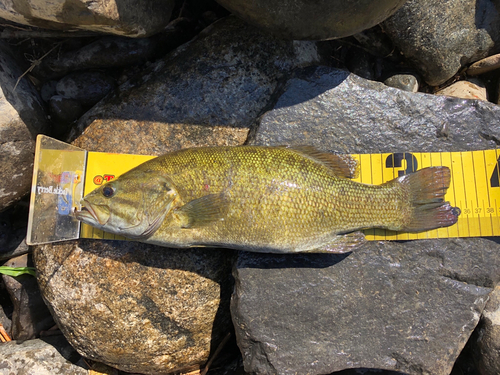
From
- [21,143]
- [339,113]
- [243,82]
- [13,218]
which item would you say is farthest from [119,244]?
[339,113]

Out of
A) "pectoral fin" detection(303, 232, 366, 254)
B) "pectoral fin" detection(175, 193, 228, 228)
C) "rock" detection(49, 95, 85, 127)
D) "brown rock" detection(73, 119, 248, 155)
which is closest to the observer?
"pectoral fin" detection(175, 193, 228, 228)

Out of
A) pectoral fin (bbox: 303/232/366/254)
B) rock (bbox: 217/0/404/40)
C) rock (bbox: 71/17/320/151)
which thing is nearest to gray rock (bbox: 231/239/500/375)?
pectoral fin (bbox: 303/232/366/254)

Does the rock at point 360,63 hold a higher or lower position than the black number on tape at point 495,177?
higher

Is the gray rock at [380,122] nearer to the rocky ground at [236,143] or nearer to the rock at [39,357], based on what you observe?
the rocky ground at [236,143]

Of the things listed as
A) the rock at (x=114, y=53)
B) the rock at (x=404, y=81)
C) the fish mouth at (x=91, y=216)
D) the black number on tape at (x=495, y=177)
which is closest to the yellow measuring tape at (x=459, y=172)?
the black number on tape at (x=495, y=177)

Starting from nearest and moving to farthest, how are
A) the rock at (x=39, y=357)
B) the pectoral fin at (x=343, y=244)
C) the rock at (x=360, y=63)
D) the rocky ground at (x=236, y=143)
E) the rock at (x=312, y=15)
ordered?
the rock at (x=312, y=15)
the pectoral fin at (x=343, y=244)
the rocky ground at (x=236, y=143)
the rock at (x=39, y=357)
the rock at (x=360, y=63)

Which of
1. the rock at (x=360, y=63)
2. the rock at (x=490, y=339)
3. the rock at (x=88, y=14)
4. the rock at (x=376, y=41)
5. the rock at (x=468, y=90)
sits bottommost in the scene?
the rock at (x=490, y=339)

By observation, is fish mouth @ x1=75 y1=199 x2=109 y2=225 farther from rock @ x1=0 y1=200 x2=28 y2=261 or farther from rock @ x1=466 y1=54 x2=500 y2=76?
rock @ x1=466 y1=54 x2=500 y2=76
